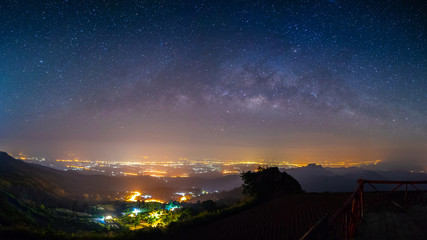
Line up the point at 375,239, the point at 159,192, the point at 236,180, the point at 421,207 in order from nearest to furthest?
1. the point at 375,239
2. the point at 421,207
3. the point at 159,192
4. the point at 236,180

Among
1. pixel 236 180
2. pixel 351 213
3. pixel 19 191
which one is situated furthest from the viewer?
pixel 236 180

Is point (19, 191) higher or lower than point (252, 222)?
lower

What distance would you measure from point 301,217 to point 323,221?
34.9 ft

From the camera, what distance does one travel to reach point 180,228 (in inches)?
549

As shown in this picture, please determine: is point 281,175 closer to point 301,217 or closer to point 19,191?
point 301,217

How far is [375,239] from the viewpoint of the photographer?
607 cm

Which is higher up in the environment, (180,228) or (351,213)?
(351,213)

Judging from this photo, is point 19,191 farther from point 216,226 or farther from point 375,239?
point 375,239

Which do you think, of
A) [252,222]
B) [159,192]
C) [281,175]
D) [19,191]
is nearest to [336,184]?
[159,192]

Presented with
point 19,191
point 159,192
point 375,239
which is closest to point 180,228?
point 375,239

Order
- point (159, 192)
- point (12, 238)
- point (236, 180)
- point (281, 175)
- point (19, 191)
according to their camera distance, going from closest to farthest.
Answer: point (12, 238)
point (281, 175)
point (19, 191)
point (159, 192)
point (236, 180)

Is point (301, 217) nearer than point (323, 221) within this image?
No

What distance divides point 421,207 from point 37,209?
1910 inches

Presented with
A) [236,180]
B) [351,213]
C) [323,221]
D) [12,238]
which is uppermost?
[323,221]
